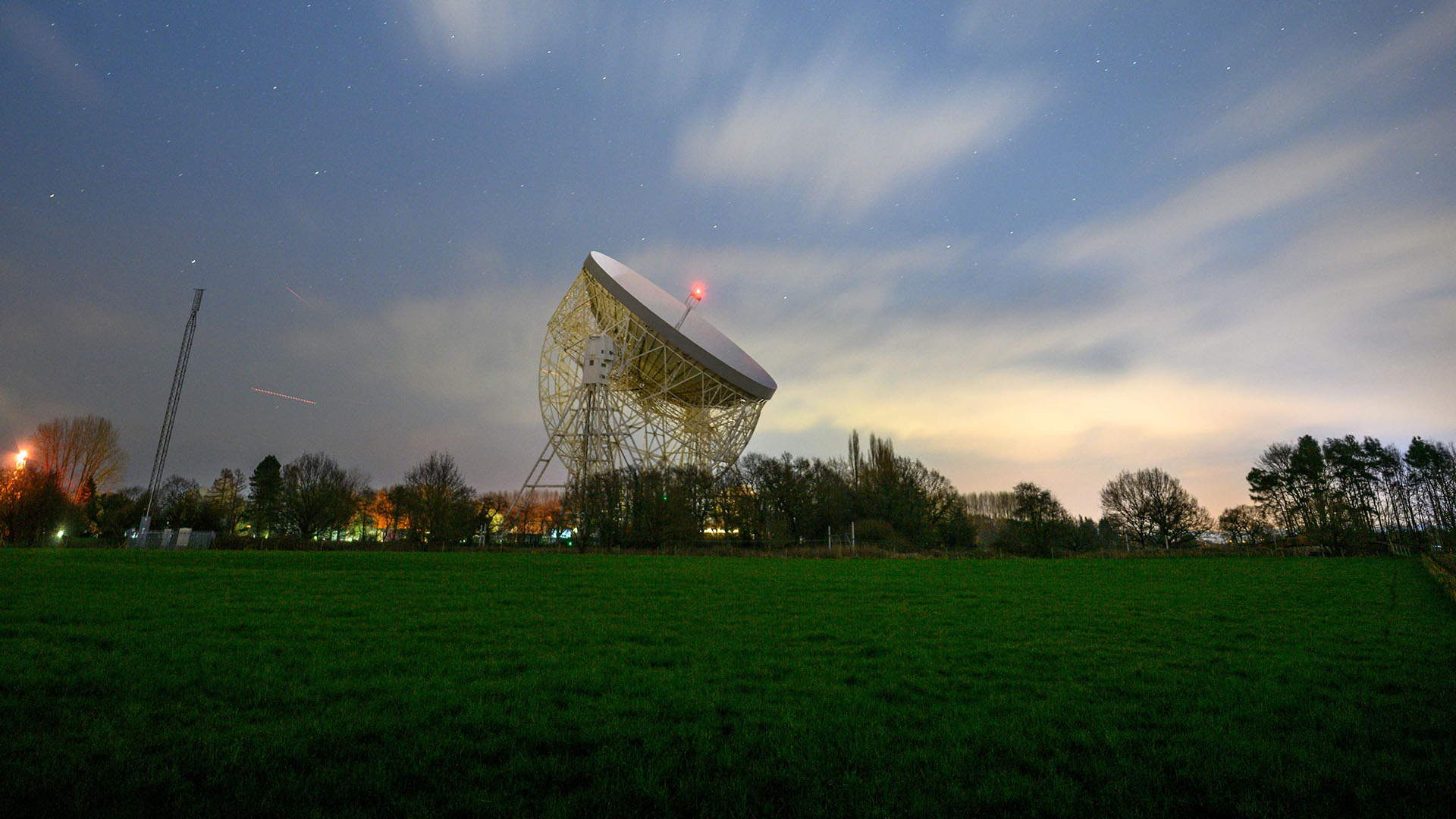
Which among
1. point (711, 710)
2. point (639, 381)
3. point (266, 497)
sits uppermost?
point (639, 381)

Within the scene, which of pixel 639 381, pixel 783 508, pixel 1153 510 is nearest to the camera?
pixel 639 381

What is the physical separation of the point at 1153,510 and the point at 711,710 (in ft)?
186

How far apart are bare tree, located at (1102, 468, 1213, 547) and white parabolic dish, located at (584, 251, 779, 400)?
35.2 meters

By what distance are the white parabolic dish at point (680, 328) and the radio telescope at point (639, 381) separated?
0.05 meters

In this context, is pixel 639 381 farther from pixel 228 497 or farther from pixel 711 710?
pixel 228 497

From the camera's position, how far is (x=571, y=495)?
33156 mm

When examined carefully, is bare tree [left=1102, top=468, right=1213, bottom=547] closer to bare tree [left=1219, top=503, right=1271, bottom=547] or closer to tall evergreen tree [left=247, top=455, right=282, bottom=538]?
bare tree [left=1219, top=503, right=1271, bottom=547]

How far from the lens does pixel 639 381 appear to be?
108 feet

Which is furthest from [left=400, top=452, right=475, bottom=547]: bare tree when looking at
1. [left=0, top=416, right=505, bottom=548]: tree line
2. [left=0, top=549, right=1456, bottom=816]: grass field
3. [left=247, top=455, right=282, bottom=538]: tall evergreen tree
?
[left=0, top=549, right=1456, bottom=816]: grass field

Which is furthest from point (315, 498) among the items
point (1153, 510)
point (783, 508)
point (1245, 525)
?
point (1245, 525)

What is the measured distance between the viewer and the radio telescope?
1152 inches

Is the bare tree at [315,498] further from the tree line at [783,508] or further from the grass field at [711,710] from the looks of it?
the grass field at [711,710]

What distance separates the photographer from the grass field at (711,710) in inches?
121

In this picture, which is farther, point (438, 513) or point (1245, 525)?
point (1245, 525)
